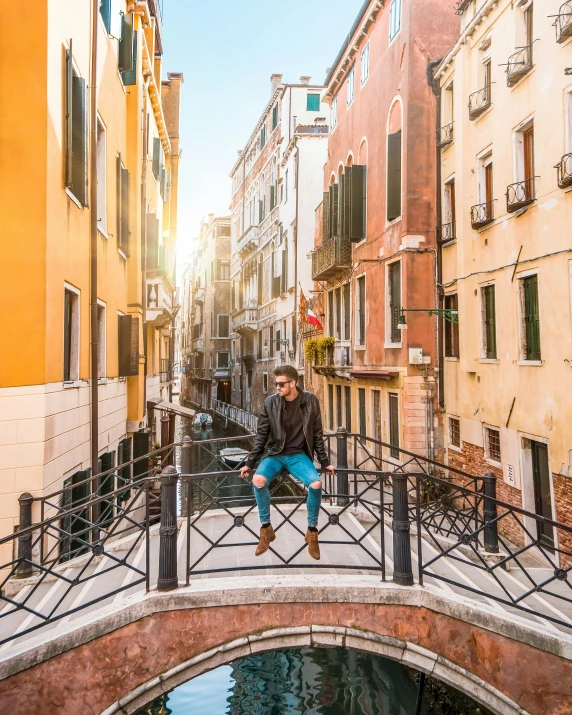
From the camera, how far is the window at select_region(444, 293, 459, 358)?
13133mm

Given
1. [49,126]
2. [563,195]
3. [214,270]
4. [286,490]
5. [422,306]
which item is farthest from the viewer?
[214,270]

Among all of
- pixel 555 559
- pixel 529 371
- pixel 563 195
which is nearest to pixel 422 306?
pixel 529 371

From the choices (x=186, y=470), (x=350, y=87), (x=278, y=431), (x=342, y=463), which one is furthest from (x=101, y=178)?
(x=350, y=87)

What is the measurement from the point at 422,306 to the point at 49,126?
9.50 meters

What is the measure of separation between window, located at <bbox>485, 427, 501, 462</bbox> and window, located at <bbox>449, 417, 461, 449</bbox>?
1.34 m

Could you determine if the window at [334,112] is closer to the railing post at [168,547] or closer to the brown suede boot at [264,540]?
the brown suede boot at [264,540]

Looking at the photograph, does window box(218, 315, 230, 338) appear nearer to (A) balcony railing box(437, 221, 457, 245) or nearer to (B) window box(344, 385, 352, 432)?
(B) window box(344, 385, 352, 432)

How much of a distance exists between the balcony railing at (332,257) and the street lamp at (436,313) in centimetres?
470

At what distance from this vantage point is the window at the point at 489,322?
1146 centimetres

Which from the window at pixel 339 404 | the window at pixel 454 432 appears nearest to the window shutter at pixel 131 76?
the window at pixel 454 432

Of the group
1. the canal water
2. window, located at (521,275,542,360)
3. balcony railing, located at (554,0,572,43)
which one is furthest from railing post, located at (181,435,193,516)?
balcony railing, located at (554,0,572,43)

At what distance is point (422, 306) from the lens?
541 inches

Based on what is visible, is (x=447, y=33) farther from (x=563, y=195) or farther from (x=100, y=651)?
(x=100, y=651)

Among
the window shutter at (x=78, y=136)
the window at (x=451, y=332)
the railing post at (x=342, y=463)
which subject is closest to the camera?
the railing post at (x=342, y=463)
